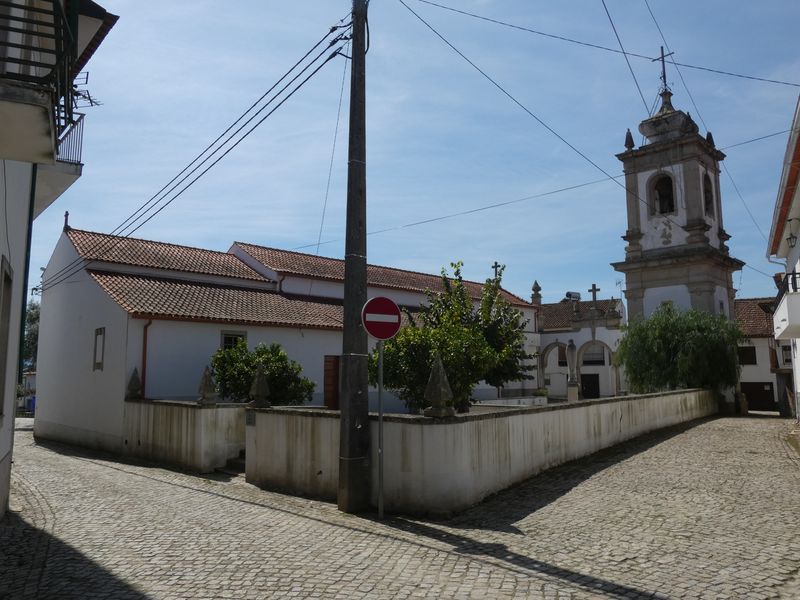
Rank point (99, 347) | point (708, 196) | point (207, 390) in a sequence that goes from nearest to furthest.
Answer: point (207, 390) → point (99, 347) → point (708, 196)

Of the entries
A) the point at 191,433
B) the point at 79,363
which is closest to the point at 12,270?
the point at 191,433

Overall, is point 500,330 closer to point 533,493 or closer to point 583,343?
point 533,493

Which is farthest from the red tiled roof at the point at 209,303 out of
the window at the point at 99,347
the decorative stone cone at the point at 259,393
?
the decorative stone cone at the point at 259,393

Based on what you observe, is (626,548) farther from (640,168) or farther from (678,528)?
(640,168)

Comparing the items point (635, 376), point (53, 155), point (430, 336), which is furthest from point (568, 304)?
point (53, 155)

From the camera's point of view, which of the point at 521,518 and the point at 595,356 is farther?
the point at 595,356

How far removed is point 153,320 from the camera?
17344 millimetres

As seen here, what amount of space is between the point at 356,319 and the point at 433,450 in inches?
79.3

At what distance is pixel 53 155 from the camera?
5.65 m

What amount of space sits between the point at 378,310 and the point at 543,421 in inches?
165

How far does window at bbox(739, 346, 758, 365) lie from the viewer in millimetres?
38438

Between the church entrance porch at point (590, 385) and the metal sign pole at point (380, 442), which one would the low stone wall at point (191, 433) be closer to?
the metal sign pole at point (380, 442)

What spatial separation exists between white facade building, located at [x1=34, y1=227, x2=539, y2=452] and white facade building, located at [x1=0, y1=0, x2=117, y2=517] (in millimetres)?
5438

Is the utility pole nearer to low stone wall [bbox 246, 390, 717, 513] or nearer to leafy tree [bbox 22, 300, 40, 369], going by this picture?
low stone wall [bbox 246, 390, 717, 513]
